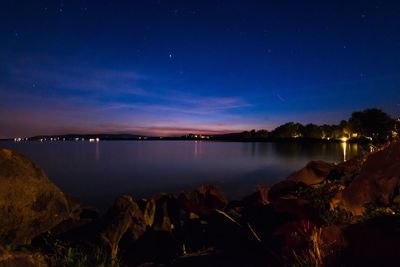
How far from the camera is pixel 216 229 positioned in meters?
11.8

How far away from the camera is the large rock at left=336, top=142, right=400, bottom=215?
909cm

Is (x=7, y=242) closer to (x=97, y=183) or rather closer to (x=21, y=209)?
(x=21, y=209)

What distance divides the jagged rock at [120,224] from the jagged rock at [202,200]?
336cm

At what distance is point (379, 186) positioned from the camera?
953cm

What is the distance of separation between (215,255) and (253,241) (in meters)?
1.14

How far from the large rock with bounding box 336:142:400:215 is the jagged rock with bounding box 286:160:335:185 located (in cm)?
1156

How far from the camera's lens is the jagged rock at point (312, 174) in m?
22.4

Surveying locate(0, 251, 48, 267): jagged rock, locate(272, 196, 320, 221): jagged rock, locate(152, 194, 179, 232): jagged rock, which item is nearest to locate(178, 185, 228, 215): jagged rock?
locate(152, 194, 179, 232): jagged rock

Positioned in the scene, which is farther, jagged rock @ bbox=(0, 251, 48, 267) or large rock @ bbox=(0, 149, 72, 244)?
large rock @ bbox=(0, 149, 72, 244)

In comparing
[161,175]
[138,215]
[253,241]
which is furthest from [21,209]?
[161,175]

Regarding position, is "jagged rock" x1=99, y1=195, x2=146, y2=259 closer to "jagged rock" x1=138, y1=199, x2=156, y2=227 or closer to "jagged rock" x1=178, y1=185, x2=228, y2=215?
"jagged rock" x1=138, y1=199, x2=156, y2=227

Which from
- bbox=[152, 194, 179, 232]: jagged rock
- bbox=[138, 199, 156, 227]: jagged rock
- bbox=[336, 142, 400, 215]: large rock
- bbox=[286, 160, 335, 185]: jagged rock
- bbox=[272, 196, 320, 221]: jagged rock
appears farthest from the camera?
bbox=[286, 160, 335, 185]: jagged rock

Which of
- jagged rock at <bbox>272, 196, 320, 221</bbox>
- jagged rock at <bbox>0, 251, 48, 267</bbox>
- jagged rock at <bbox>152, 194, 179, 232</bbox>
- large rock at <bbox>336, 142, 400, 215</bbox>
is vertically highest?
large rock at <bbox>336, 142, 400, 215</bbox>

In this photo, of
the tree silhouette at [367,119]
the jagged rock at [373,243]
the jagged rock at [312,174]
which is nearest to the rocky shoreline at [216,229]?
the jagged rock at [373,243]
